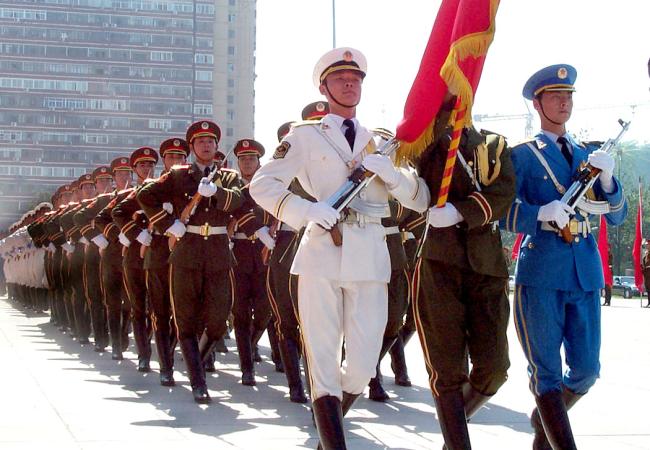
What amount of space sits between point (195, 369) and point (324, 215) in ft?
12.3

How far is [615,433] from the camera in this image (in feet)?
25.3

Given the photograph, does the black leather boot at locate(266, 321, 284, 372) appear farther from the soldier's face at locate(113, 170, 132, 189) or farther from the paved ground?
the soldier's face at locate(113, 170, 132, 189)

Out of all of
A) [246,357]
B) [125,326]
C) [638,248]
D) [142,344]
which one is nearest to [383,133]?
[246,357]

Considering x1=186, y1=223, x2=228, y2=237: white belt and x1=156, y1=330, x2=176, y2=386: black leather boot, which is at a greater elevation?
x1=186, y1=223, x2=228, y2=237: white belt

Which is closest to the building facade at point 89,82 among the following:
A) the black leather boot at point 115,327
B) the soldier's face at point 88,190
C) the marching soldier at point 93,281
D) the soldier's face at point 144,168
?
the soldier's face at point 88,190

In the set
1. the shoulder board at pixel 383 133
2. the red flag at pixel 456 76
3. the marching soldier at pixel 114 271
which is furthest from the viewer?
the marching soldier at pixel 114 271

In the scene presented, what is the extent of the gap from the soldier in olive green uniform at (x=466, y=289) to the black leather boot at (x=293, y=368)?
3.34 metres

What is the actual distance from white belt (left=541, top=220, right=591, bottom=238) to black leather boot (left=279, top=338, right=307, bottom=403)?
3472mm

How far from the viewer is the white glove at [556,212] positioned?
20.3 feet

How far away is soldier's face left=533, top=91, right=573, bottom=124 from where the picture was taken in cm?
659

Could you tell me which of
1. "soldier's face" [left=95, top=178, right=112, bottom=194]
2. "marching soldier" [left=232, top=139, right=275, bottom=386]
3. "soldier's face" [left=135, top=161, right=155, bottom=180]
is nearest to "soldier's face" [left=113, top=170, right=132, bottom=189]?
"soldier's face" [left=135, top=161, right=155, bottom=180]

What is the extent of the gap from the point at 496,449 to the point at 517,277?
1.17 meters

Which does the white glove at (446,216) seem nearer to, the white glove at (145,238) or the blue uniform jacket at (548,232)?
the blue uniform jacket at (548,232)

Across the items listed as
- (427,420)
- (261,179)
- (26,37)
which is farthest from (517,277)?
(26,37)
